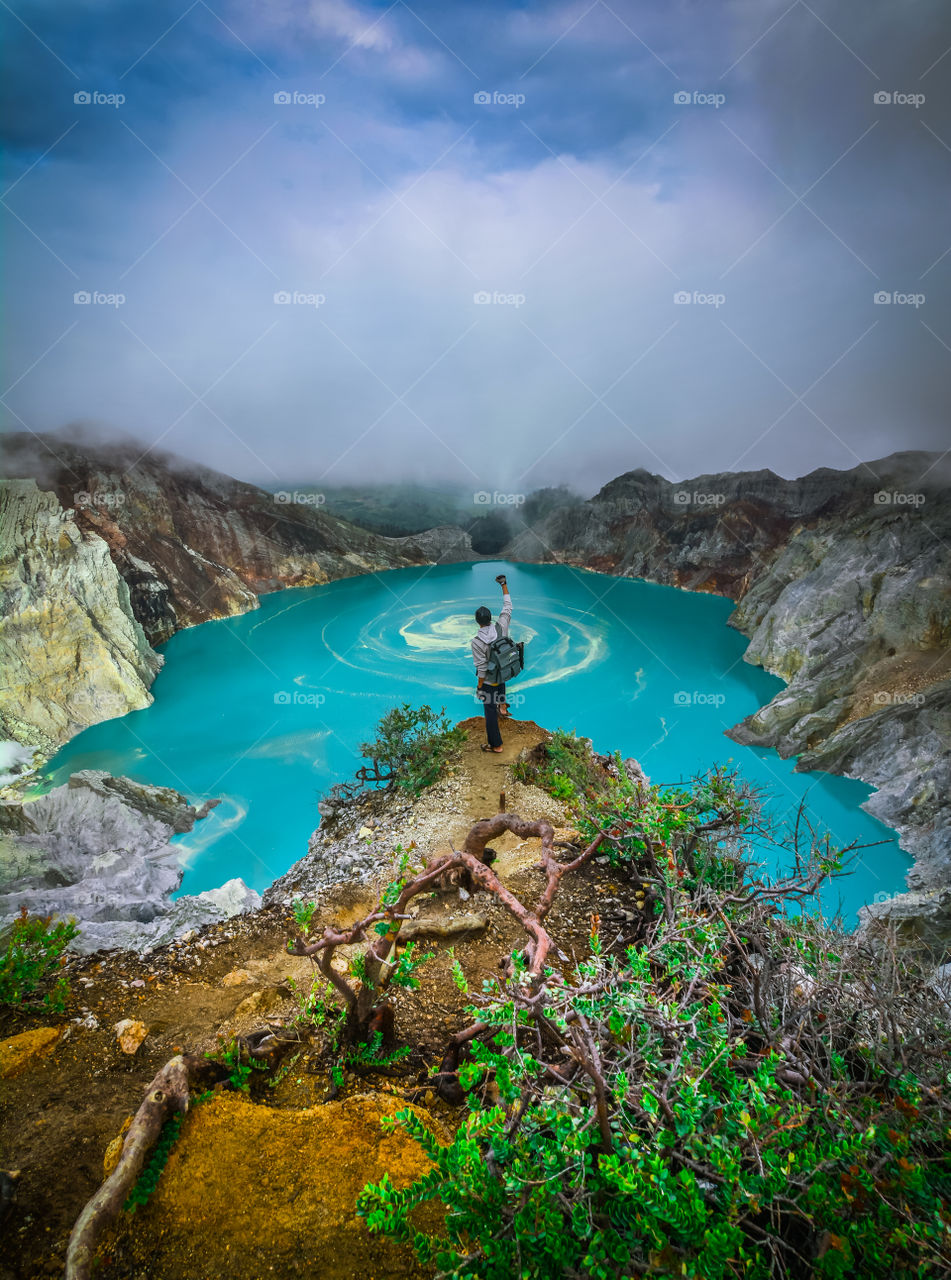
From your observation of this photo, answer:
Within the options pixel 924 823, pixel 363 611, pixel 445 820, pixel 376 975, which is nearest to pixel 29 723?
pixel 363 611

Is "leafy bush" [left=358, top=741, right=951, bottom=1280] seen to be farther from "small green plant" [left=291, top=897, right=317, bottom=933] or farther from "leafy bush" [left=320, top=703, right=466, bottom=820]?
"leafy bush" [left=320, top=703, right=466, bottom=820]

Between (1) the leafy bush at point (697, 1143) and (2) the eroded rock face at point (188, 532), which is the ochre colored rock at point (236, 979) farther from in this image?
(2) the eroded rock face at point (188, 532)

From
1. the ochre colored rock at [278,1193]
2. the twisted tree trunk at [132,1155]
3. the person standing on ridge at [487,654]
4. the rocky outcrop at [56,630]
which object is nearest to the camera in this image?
the twisted tree trunk at [132,1155]

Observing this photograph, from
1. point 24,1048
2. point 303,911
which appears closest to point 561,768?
point 303,911

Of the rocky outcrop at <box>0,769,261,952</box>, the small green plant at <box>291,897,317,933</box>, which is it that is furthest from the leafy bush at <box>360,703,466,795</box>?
the small green plant at <box>291,897,317,933</box>

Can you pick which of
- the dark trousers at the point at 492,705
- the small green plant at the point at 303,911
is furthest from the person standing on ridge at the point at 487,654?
the small green plant at the point at 303,911
